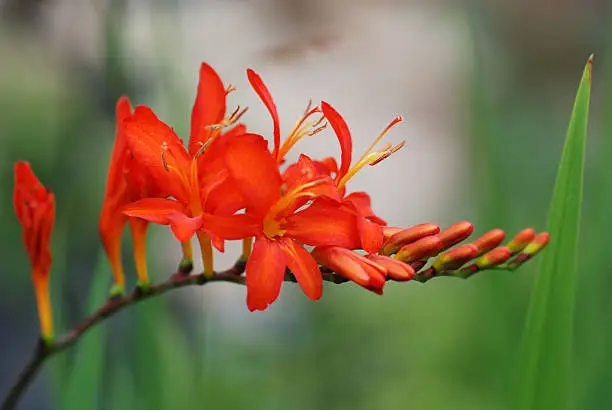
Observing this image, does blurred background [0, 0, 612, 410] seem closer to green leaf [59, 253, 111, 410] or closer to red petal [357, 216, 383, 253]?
green leaf [59, 253, 111, 410]

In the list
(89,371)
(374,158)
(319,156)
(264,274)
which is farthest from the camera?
(319,156)

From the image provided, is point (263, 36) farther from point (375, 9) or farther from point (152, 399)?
point (152, 399)

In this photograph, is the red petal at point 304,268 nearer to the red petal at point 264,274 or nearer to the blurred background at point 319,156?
the red petal at point 264,274

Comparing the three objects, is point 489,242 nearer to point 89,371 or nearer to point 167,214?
point 167,214

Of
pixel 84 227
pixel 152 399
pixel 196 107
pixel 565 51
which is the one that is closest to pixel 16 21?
pixel 84 227

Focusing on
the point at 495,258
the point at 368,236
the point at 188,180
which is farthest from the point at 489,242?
the point at 188,180

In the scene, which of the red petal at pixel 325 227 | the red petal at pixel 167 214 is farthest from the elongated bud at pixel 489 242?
the red petal at pixel 167 214
